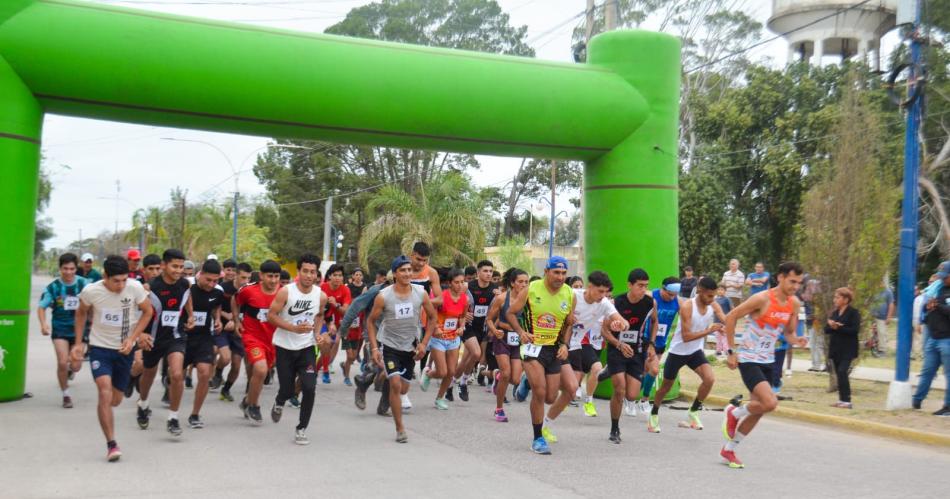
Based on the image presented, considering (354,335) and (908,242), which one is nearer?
(908,242)

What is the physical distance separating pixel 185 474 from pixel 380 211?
3016cm

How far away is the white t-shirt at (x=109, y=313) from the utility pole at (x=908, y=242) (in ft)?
30.3

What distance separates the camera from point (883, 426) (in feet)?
35.5

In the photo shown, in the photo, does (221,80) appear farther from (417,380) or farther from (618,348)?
(417,380)

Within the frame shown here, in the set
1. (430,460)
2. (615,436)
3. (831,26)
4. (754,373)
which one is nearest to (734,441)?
(754,373)

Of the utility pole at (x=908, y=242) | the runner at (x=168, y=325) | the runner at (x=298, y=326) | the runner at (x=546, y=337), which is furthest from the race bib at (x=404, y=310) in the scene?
the utility pole at (x=908, y=242)

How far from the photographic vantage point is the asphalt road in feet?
23.2

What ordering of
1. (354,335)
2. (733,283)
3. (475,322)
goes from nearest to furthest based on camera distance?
(475,322), (354,335), (733,283)

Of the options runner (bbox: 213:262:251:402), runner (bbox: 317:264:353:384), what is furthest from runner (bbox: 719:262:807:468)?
runner (bbox: 317:264:353:384)

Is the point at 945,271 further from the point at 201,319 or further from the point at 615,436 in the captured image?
the point at 201,319

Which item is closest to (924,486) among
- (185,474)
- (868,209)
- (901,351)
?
(901,351)

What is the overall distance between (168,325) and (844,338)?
8719mm

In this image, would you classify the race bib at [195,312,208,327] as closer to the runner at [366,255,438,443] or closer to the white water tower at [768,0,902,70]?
the runner at [366,255,438,443]

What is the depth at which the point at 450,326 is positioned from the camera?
1152cm
